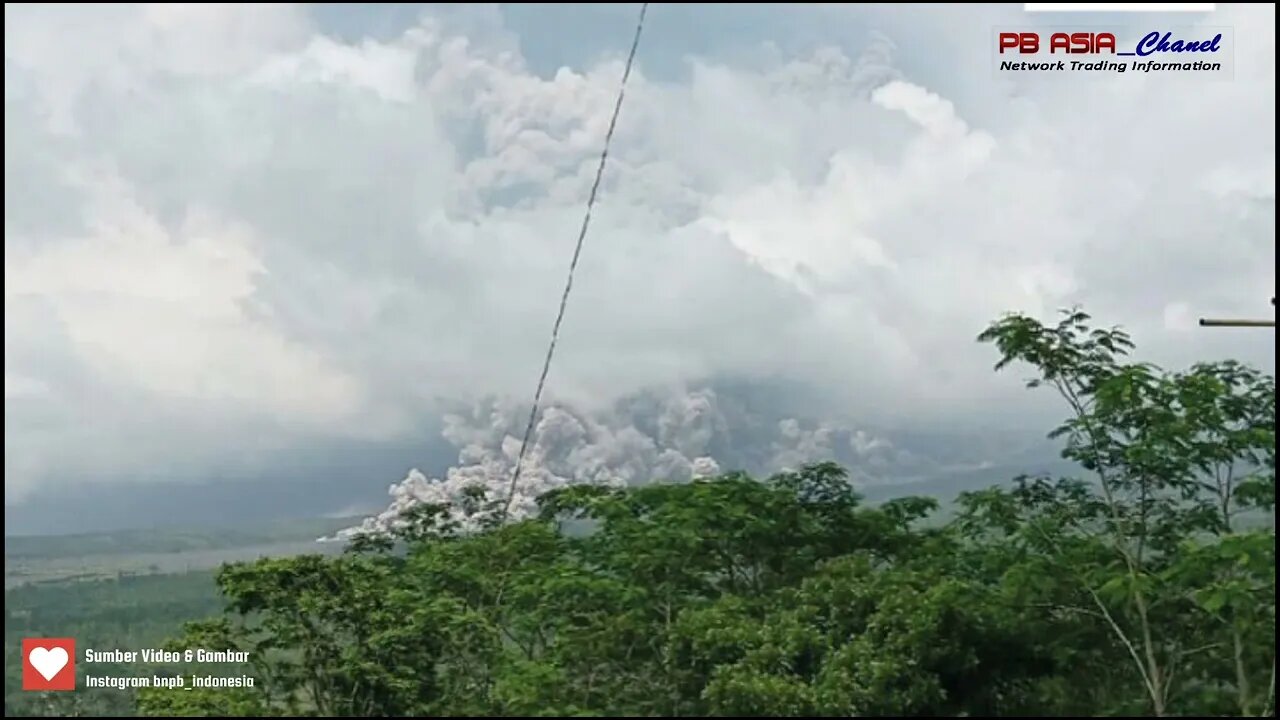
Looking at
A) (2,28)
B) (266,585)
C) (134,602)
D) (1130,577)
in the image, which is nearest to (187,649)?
→ (266,585)

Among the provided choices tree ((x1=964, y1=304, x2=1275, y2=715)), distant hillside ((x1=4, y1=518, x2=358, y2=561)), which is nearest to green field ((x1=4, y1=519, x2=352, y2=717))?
distant hillside ((x1=4, y1=518, x2=358, y2=561))

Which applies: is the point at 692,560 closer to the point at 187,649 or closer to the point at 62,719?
the point at 187,649

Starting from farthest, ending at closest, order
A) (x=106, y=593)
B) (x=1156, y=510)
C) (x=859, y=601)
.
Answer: (x=106, y=593) → (x=1156, y=510) → (x=859, y=601)

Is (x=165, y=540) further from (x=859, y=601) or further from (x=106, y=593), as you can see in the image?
(x=859, y=601)

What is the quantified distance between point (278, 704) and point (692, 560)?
419cm

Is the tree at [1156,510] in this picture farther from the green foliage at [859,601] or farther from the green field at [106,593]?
the green field at [106,593]

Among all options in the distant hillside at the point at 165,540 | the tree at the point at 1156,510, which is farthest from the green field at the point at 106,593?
the tree at the point at 1156,510

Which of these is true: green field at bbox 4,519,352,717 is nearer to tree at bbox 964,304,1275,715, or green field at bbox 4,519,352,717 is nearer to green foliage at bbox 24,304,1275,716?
green foliage at bbox 24,304,1275,716

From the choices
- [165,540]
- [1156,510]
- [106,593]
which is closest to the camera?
[1156,510]

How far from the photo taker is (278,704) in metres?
9.72

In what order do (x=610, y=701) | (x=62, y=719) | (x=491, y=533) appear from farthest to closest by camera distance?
1. (x=491, y=533)
2. (x=610, y=701)
3. (x=62, y=719)

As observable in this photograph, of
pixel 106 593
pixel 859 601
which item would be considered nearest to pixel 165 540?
pixel 106 593

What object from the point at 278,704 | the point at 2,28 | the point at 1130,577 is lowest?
the point at 278,704

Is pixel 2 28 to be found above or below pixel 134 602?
above
